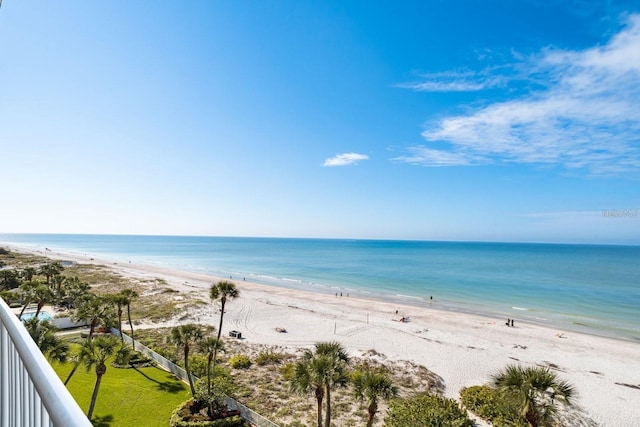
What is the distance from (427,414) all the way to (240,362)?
45.9 ft

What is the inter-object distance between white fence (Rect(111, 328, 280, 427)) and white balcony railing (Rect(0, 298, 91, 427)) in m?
16.1

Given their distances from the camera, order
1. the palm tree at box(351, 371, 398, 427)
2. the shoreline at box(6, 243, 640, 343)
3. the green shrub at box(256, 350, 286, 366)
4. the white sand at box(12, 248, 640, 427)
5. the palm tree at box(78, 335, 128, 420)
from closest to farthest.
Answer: the palm tree at box(351, 371, 398, 427)
the palm tree at box(78, 335, 128, 420)
the white sand at box(12, 248, 640, 427)
the green shrub at box(256, 350, 286, 366)
the shoreline at box(6, 243, 640, 343)

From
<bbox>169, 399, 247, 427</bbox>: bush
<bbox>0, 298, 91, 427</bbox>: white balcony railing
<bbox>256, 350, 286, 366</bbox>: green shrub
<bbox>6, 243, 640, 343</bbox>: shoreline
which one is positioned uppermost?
<bbox>0, 298, 91, 427</bbox>: white balcony railing

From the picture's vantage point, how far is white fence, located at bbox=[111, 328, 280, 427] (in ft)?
52.6

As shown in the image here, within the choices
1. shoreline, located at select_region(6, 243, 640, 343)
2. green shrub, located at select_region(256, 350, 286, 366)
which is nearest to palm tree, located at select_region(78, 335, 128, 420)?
green shrub, located at select_region(256, 350, 286, 366)

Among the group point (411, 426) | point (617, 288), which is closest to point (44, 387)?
point (411, 426)

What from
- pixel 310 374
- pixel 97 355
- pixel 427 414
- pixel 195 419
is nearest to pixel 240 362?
pixel 195 419

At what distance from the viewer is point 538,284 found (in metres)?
66.1

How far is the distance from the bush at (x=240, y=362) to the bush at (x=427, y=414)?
10.8 metres

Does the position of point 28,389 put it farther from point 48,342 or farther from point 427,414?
point 48,342

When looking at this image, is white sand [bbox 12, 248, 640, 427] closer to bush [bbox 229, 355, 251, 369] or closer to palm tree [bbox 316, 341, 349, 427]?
bush [bbox 229, 355, 251, 369]

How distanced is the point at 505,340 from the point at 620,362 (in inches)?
318

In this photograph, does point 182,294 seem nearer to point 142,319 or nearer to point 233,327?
point 142,319

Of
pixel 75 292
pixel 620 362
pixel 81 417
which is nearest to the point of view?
pixel 81 417
